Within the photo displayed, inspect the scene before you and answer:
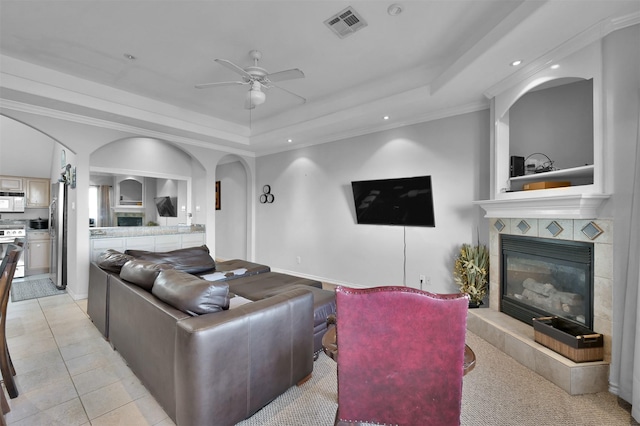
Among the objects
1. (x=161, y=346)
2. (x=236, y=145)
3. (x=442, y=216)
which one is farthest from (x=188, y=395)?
(x=236, y=145)

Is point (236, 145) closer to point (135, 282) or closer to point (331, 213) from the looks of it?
point (331, 213)

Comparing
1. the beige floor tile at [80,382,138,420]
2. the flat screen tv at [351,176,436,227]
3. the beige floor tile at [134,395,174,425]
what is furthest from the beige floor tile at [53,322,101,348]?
the flat screen tv at [351,176,436,227]

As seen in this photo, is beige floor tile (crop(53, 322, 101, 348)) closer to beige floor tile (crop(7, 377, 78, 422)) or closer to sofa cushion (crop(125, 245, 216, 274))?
beige floor tile (crop(7, 377, 78, 422))

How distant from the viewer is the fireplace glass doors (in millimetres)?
2338

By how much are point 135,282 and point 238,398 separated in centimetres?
127

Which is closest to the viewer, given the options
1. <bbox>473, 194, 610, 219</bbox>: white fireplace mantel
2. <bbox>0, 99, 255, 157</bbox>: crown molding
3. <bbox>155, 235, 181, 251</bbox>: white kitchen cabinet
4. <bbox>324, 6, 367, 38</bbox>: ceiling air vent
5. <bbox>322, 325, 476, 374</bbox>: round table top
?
<bbox>322, 325, 476, 374</bbox>: round table top

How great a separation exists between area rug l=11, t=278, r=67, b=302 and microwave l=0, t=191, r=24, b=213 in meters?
1.73

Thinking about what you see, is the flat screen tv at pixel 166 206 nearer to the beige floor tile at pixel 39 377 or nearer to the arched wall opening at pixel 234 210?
the arched wall opening at pixel 234 210

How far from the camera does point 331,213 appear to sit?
203 inches

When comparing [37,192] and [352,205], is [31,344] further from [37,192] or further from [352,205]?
[37,192]

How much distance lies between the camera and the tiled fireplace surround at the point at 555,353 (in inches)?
81.4

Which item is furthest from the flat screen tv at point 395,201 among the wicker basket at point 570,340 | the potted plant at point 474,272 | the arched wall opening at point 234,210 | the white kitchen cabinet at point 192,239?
the white kitchen cabinet at point 192,239

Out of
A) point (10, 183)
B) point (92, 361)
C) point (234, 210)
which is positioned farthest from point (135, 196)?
point (92, 361)

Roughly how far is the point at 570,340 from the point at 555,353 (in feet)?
0.69
